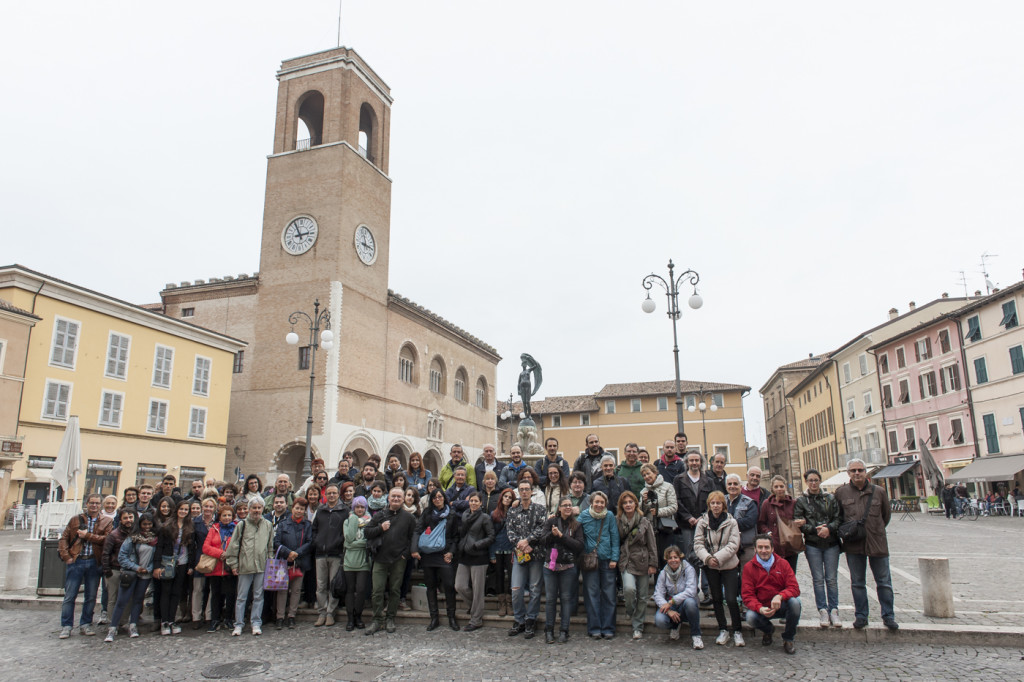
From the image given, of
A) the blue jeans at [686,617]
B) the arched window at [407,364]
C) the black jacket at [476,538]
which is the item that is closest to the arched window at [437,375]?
the arched window at [407,364]

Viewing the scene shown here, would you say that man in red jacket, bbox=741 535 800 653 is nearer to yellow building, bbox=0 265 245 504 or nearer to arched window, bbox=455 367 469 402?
yellow building, bbox=0 265 245 504

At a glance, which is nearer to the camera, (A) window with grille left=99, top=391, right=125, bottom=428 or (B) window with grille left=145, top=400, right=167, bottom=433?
(A) window with grille left=99, top=391, right=125, bottom=428

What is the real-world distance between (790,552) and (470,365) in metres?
39.7

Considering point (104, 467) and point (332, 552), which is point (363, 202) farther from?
point (332, 552)

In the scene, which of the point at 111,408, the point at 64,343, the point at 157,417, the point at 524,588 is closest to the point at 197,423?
the point at 157,417

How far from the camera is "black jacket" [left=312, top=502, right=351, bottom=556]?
850 centimetres

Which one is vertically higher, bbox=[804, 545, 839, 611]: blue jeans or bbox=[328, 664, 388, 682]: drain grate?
bbox=[804, 545, 839, 611]: blue jeans

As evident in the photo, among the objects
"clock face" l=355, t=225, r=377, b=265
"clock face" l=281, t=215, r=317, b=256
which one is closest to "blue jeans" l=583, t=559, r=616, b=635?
"clock face" l=281, t=215, r=317, b=256

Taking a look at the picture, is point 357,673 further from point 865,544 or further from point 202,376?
point 202,376

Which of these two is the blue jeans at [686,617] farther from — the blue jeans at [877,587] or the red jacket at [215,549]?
the red jacket at [215,549]

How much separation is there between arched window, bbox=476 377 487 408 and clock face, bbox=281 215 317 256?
18.9 m

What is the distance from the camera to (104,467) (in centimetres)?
2506

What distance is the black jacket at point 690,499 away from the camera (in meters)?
8.09

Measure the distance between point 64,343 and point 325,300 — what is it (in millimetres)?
10442
